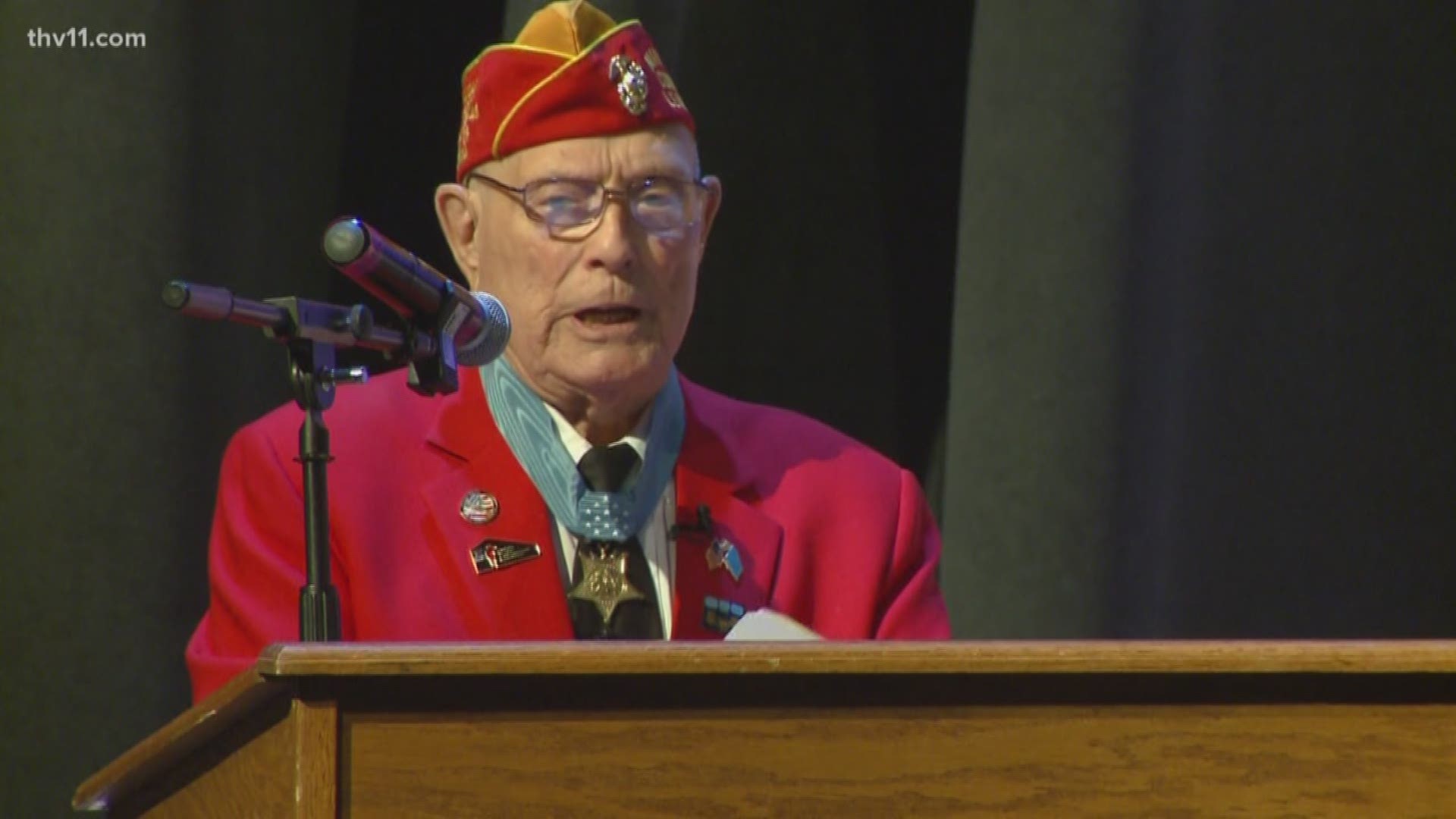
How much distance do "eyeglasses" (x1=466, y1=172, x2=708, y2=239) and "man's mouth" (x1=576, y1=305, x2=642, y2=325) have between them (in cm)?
8

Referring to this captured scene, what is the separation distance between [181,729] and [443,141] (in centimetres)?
198

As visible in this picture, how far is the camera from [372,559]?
2.26 metres

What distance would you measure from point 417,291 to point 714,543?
31.1 inches

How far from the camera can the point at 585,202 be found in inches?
93.4

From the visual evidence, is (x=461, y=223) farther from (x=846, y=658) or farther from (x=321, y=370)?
(x=846, y=658)

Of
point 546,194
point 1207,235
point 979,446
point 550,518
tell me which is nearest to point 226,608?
point 550,518

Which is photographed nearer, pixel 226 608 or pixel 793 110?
pixel 226 608

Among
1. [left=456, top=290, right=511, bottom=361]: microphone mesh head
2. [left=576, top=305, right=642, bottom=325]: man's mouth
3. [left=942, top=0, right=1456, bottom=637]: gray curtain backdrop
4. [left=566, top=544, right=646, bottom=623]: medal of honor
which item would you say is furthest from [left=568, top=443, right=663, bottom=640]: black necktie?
[left=942, top=0, right=1456, bottom=637]: gray curtain backdrop

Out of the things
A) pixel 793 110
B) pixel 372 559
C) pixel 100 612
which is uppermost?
pixel 793 110

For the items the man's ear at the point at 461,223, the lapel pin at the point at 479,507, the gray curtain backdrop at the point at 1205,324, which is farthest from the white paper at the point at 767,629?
the gray curtain backdrop at the point at 1205,324

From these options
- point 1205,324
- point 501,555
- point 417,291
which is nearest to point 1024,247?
point 1205,324

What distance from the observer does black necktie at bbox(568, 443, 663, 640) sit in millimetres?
2264

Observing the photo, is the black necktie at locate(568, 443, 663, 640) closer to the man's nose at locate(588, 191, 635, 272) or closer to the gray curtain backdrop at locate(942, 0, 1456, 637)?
the man's nose at locate(588, 191, 635, 272)

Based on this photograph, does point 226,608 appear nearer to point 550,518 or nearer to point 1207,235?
point 550,518
